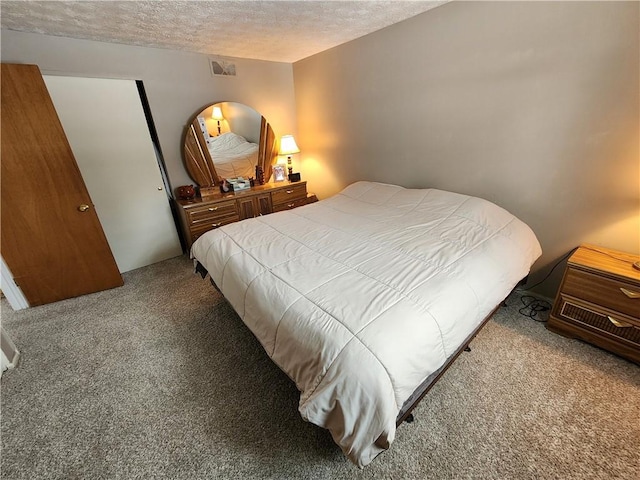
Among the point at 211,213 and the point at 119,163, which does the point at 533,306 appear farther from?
the point at 119,163

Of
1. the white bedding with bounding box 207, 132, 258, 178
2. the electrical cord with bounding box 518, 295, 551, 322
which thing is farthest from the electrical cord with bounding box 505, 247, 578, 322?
the white bedding with bounding box 207, 132, 258, 178

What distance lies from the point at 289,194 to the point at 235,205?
2.52 feet

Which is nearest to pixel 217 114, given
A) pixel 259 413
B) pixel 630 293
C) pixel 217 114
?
pixel 217 114

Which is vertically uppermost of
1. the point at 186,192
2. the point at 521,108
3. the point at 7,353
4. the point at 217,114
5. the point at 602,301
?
the point at 217,114

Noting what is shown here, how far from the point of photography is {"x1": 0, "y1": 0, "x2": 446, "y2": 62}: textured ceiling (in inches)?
72.4

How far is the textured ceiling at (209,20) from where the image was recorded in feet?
6.03

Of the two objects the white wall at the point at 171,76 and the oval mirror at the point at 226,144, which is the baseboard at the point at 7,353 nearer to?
the white wall at the point at 171,76

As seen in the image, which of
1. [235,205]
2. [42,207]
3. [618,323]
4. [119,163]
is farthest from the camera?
[235,205]

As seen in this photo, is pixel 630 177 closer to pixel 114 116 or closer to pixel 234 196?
pixel 234 196

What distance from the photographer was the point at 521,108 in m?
1.92

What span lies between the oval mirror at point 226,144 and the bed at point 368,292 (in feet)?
4.87

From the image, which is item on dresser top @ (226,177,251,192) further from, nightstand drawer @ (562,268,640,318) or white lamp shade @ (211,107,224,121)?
nightstand drawer @ (562,268,640,318)

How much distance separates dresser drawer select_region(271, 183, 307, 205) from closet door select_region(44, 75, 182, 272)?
1306mm

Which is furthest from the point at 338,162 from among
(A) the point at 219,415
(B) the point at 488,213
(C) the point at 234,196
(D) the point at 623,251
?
(A) the point at 219,415
